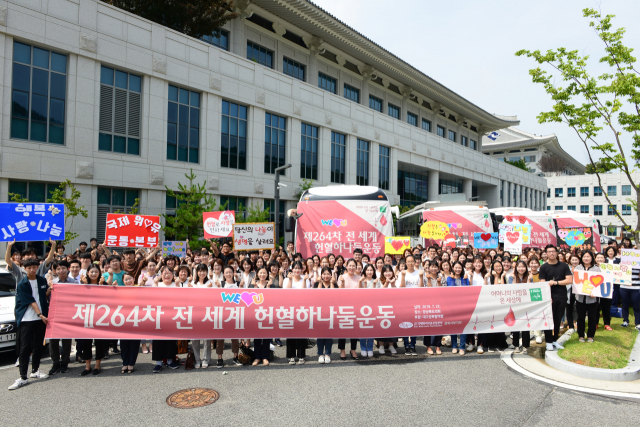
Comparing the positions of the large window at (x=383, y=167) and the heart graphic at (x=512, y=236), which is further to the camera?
the large window at (x=383, y=167)

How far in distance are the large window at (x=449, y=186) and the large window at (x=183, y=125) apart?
101ft

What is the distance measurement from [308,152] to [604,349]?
20927 millimetres

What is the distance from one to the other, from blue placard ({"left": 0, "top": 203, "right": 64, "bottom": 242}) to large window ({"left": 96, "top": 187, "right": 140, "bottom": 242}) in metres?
Result: 8.47

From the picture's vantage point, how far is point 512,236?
12.8 meters

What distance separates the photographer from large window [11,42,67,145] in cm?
1473

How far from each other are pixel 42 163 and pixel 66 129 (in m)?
1.71

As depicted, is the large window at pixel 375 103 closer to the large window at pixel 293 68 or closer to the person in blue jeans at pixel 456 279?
the large window at pixel 293 68

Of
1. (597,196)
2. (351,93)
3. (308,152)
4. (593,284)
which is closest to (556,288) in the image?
(593,284)

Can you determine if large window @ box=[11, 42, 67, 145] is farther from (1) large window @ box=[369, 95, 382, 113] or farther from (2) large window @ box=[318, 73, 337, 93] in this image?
(1) large window @ box=[369, 95, 382, 113]

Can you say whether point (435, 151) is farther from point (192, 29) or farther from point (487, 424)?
point (487, 424)

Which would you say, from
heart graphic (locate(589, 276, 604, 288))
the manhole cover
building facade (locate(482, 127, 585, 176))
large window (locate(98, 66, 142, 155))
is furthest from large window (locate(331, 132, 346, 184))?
building facade (locate(482, 127, 585, 176))

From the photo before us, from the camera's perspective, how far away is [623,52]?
510 inches

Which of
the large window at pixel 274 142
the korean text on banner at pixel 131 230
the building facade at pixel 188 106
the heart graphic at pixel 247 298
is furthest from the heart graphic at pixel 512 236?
the large window at pixel 274 142

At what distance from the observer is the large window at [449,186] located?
4456 centimetres
